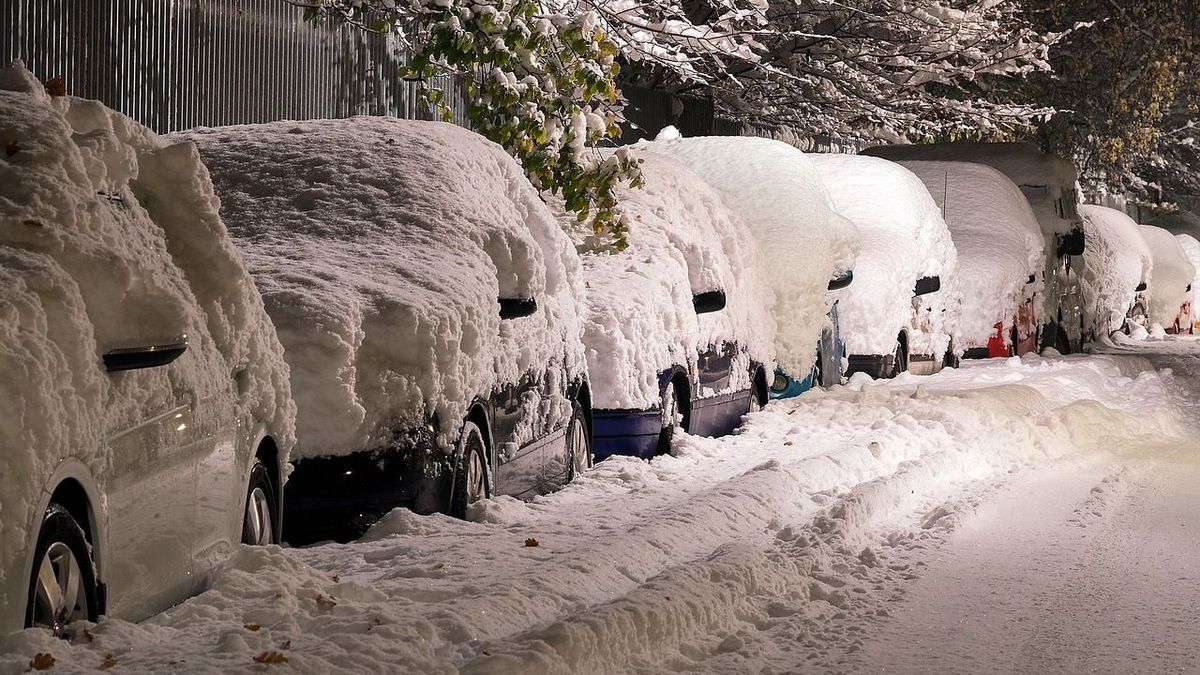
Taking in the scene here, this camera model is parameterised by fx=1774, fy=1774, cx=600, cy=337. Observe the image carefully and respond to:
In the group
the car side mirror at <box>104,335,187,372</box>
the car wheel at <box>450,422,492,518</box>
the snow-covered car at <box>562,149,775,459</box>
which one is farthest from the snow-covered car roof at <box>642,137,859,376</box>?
the car side mirror at <box>104,335,187,372</box>

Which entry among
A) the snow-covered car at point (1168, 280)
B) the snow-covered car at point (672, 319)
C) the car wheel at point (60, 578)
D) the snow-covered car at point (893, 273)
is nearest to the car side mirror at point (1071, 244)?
the snow-covered car at point (893, 273)

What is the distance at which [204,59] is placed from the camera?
12789 millimetres

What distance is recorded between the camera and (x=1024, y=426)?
1245cm

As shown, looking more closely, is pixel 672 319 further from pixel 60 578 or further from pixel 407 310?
pixel 60 578

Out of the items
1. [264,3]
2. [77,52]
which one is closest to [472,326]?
[77,52]

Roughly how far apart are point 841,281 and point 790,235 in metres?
0.69

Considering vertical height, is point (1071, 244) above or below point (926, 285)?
above

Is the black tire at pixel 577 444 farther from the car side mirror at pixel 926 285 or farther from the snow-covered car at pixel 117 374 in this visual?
the car side mirror at pixel 926 285

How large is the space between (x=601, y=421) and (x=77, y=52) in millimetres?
4026

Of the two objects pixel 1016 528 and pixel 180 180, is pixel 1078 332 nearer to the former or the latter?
pixel 1016 528

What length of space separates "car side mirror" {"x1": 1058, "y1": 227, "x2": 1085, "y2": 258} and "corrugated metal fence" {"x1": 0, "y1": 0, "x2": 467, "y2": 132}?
8.65 metres

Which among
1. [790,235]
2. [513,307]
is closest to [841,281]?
[790,235]

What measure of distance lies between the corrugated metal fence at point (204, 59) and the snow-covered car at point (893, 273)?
13.8 feet

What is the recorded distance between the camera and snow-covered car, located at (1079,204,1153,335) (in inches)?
947
